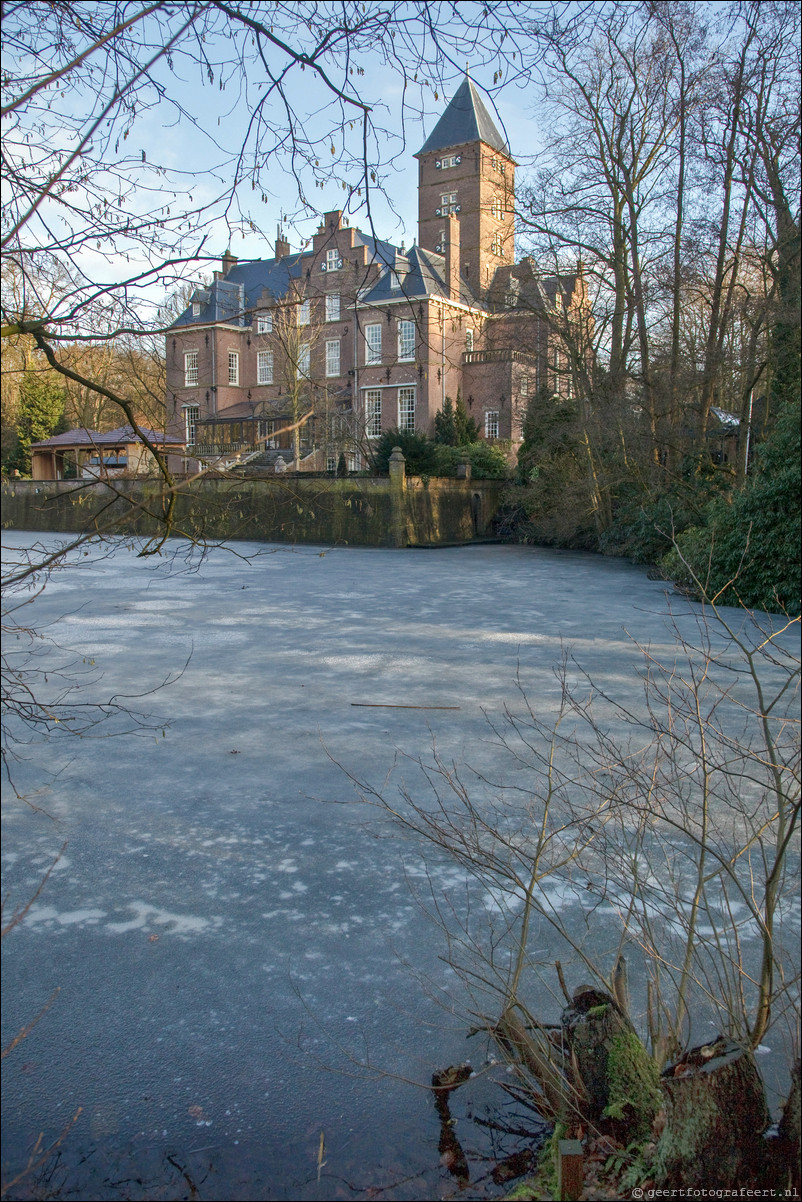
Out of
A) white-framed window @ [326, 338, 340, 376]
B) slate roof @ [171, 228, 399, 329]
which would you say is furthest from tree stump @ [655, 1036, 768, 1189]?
white-framed window @ [326, 338, 340, 376]

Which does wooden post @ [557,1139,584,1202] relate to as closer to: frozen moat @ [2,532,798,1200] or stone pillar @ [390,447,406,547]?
frozen moat @ [2,532,798,1200]

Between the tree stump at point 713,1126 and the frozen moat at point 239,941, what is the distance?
550 mm

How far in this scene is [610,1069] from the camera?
103 inches

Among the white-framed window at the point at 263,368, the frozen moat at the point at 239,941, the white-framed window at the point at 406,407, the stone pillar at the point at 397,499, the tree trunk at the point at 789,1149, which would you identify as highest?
the white-framed window at the point at 263,368

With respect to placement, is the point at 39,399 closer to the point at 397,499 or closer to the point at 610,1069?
the point at 610,1069

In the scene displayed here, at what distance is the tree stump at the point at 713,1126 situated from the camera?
2338 mm

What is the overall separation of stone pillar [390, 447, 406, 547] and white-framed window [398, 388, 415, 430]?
14996mm

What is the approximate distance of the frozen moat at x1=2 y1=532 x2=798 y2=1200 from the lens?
2.64 metres

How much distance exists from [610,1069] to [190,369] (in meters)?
3.10

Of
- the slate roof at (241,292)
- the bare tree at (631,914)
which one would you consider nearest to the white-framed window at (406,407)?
the bare tree at (631,914)

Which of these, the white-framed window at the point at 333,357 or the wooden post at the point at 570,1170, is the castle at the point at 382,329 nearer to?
the white-framed window at the point at 333,357

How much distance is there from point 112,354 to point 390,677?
578cm

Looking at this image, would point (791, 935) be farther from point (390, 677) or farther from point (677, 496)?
point (677, 496)

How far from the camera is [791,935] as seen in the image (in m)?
3.79
